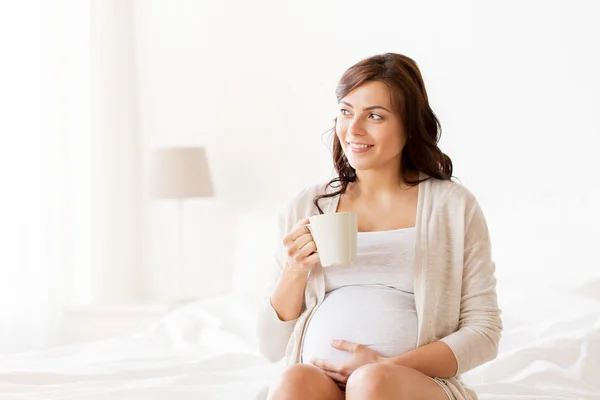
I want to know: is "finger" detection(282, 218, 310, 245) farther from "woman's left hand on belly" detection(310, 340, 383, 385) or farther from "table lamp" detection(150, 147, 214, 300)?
"table lamp" detection(150, 147, 214, 300)

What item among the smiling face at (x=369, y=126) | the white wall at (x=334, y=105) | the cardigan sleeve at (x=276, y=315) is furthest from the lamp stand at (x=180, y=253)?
the smiling face at (x=369, y=126)

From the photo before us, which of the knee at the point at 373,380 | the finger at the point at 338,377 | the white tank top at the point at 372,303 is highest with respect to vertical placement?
the white tank top at the point at 372,303

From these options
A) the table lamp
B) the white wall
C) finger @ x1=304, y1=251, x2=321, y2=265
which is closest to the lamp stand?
the white wall

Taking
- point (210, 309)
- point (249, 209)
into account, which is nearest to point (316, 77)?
point (249, 209)

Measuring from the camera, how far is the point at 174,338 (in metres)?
2.65

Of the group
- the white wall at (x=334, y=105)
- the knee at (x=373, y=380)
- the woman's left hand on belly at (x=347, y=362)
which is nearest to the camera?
the knee at (x=373, y=380)

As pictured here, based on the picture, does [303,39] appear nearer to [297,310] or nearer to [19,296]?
[19,296]

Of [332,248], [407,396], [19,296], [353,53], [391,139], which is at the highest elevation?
[353,53]

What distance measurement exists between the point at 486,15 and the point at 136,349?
1591 millimetres

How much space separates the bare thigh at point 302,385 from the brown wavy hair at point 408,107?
396 millimetres

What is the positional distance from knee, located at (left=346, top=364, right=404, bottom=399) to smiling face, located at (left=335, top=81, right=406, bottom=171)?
44 centimetres

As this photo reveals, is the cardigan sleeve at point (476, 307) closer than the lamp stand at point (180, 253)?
Yes

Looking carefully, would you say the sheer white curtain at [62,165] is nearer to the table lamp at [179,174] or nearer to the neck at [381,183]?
the table lamp at [179,174]

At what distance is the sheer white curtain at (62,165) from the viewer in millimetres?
3344
